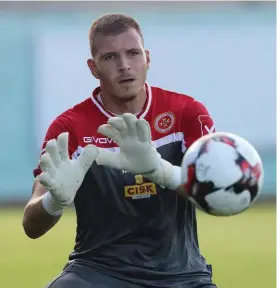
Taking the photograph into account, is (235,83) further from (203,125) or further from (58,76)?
(203,125)

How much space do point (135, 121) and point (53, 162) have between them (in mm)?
452

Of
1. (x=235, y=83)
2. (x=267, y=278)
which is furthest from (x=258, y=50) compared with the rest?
(x=267, y=278)

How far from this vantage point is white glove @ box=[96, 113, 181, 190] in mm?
4629

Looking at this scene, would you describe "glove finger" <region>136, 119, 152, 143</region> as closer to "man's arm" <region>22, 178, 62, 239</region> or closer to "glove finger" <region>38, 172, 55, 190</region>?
"glove finger" <region>38, 172, 55, 190</region>

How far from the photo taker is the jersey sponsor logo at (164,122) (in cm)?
527

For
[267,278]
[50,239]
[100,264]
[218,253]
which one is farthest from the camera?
[50,239]

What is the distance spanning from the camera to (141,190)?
16.8 feet

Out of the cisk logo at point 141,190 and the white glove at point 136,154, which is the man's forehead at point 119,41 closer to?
the white glove at point 136,154

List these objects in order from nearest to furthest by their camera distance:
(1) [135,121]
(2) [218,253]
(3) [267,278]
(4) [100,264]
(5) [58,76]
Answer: (1) [135,121] < (4) [100,264] < (3) [267,278] < (2) [218,253] < (5) [58,76]

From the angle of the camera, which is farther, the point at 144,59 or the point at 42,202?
the point at 144,59

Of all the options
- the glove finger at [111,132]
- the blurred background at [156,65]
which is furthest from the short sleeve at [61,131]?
the blurred background at [156,65]

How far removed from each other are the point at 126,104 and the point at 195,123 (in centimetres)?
41

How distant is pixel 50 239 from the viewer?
38.9 feet

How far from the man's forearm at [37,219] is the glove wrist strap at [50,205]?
0.03 m
